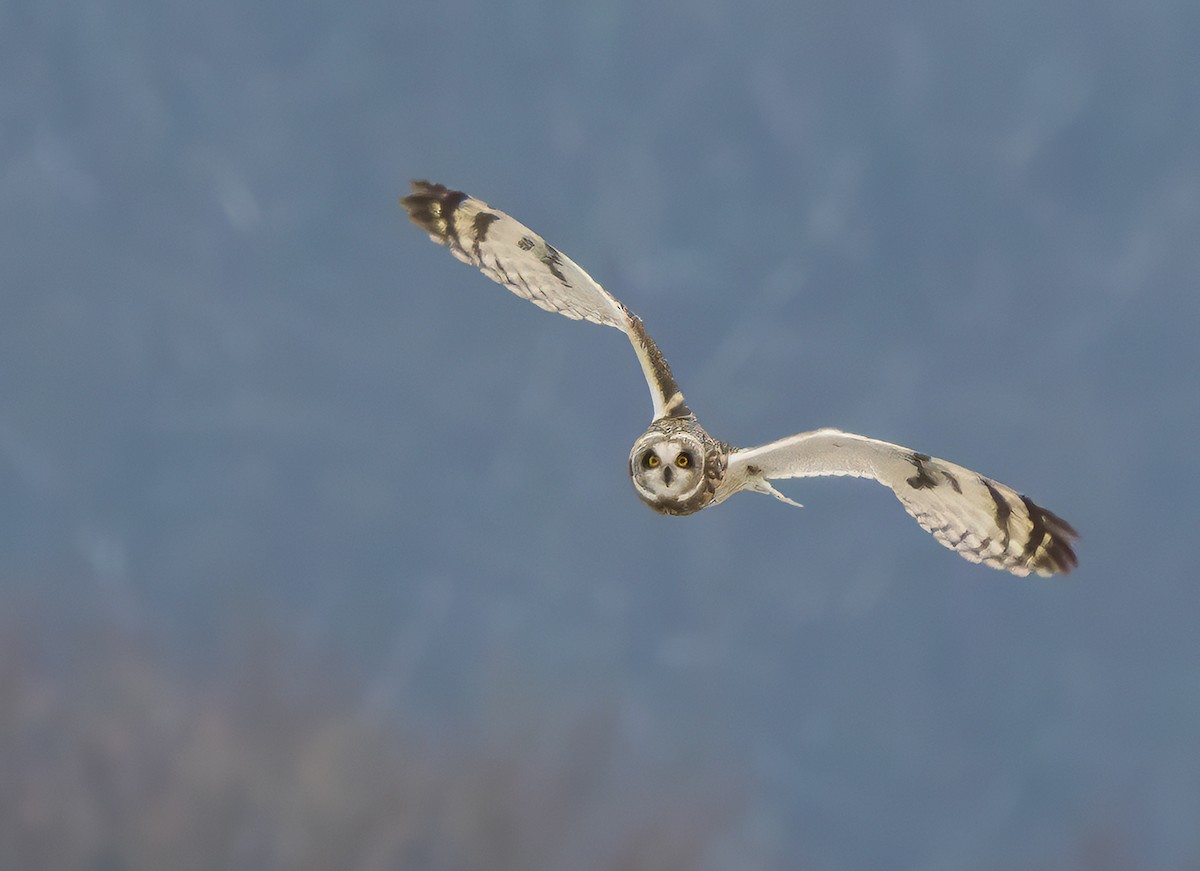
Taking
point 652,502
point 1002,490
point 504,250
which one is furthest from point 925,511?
point 504,250

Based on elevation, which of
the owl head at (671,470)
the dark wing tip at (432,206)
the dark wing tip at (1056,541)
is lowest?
the owl head at (671,470)

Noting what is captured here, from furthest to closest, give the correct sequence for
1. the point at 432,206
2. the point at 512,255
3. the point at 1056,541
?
the point at 432,206
the point at 512,255
the point at 1056,541

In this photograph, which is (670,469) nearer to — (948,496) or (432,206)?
(948,496)

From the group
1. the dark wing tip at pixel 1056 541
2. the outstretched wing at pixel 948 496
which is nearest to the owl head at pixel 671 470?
the outstretched wing at pixel 948 496

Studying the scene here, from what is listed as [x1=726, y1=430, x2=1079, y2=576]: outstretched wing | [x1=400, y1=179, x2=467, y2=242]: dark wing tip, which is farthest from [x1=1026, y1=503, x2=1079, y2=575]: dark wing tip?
[x1=400, y1=179, x2=467, y2=242]: dark wing tip

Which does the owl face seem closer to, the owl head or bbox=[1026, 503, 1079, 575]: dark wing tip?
the owl head

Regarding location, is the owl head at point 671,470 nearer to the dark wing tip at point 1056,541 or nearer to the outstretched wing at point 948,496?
the outstretched wing at point 948,496

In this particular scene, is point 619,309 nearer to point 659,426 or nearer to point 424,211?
point 659,426

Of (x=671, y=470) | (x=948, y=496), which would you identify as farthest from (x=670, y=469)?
(x=948, y=496)
